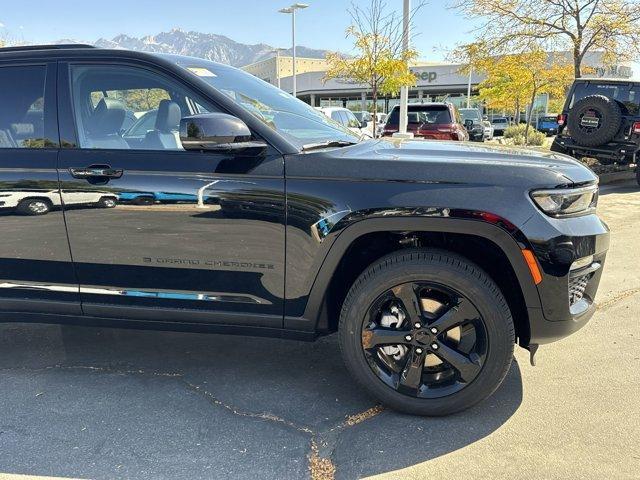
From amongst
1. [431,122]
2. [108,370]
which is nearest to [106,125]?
[108,370]

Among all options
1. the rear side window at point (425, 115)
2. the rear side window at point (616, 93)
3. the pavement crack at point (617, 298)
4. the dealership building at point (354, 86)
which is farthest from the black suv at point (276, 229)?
the dealership building at point (354, 86)

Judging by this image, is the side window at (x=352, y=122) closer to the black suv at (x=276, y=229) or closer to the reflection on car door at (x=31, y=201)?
the black suv at (x=276, y=229)

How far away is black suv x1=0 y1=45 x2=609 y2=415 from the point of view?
2.46 metres

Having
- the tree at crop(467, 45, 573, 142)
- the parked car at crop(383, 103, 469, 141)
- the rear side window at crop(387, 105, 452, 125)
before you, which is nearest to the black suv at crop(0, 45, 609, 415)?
the parked car at crop(383, 103, 469, 141)

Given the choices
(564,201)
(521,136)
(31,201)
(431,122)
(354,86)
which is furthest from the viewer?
(354,86)

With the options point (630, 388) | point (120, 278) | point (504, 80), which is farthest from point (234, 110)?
point (504, 80)

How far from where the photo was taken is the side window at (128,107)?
9.27 ft

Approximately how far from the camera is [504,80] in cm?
1961

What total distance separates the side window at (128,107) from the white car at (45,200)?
29cm

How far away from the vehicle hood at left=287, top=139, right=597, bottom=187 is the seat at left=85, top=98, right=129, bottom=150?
41.6 inches

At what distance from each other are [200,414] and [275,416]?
399 mm

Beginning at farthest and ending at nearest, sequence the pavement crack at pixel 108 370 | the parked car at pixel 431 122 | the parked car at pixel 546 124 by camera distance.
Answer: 1. the parked car at pixel 546 124
2. the parked car at pixel 431 122
3. the pavement crack at pixel 108 370

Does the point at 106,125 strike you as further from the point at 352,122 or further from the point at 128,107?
the point at 352,122

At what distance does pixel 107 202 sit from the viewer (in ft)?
8.89
